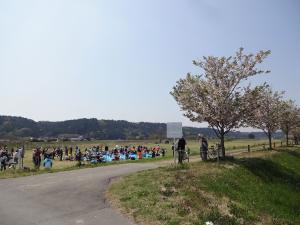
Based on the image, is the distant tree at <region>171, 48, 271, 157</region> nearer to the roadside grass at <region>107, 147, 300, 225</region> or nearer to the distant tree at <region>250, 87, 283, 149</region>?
the roadside grass at <region>107, 147, 300, 225</region>

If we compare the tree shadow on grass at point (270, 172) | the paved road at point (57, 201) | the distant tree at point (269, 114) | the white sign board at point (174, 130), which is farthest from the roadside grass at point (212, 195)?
the distant tree at point (269, 114)

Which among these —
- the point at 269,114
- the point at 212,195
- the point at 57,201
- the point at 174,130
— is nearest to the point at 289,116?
the point at 269,114

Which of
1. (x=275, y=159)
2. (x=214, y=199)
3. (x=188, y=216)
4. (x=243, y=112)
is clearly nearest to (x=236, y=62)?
(x=243, y=112)

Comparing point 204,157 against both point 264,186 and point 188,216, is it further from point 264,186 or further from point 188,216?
point 188,216

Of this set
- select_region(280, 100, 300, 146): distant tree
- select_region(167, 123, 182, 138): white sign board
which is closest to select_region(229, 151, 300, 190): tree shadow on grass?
select_region(167, 123, 182, 138): white sign board

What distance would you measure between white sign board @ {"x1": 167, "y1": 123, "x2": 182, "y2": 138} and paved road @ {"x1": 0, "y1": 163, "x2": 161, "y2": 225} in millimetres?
4358

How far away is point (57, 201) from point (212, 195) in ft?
20.5

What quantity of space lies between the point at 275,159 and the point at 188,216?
2469cm

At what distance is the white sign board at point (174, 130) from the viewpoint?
24.3 metres

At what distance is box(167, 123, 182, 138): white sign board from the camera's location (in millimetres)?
24334

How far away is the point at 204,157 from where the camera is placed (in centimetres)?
2964

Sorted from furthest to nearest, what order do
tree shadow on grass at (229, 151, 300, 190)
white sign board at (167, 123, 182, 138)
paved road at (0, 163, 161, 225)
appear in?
tree shadow on grass at (229, 151, 300, 190) < white sign board at (167, 123, 182, 138) < paved road at (0, 163, 161, 225)

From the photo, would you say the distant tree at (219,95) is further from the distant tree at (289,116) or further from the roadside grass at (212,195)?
the distant tree at (289,116)

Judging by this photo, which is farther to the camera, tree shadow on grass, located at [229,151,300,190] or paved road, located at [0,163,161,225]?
tree shadow on grass, located at [229,151,300,190]
